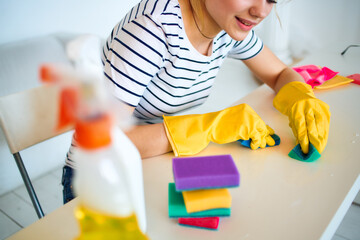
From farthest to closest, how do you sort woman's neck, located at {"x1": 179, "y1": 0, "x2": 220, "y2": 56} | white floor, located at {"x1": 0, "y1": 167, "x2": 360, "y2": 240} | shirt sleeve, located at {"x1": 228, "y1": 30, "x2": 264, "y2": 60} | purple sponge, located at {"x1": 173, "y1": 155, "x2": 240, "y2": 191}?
white floor, located at {"x1": 0, "y1": 167, "x2": 360, "y2": 240}
shirt sleeve, located at {"x1": 228, "y1": 30, "x2": 264, "y2": 60}
woman's neck, located at {"x1": 179, "y1": 0, "x2": 220, "y2": 56}
purple sponge, located at {"x1": 173, "y1": 155, "x2": 240, "y2": 191}

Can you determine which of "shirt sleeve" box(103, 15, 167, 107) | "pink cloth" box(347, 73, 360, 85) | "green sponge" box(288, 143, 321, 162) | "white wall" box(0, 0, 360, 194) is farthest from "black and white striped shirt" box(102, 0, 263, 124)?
"white wall" box(0, 0, 360, 194)

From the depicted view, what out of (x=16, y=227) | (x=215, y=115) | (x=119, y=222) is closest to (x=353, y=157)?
(x=215, y=115)

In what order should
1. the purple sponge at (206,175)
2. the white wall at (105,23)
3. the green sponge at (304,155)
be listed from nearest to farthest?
the purple sponge at (206,175), the green sponge at (304,155), the white wall at (105,23)

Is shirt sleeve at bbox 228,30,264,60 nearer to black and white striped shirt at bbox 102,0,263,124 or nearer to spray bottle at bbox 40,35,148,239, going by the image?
black and white striped shirt at bbox 102,0,263,124

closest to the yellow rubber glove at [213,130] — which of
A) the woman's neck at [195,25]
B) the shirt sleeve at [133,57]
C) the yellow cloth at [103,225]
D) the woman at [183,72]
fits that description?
the woman at [183,72]

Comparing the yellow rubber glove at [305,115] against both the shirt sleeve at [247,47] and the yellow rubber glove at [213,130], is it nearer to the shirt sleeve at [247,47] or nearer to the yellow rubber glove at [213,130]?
the yellow rubber glove at [213,130]

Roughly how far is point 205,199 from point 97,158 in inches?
8.4

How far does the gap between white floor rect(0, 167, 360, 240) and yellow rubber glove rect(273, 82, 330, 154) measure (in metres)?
0.68

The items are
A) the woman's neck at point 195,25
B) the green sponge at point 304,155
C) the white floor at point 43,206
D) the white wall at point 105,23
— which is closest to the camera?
the green sponge at point 304,155

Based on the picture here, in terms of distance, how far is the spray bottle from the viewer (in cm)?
27

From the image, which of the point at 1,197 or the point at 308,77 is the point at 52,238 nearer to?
the point at 308,77

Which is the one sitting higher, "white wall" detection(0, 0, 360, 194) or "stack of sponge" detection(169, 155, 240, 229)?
"stack of sponge" detection(169, 155, 240, 229)

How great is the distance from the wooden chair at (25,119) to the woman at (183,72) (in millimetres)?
224

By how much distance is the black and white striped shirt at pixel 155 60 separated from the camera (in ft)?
2.24
